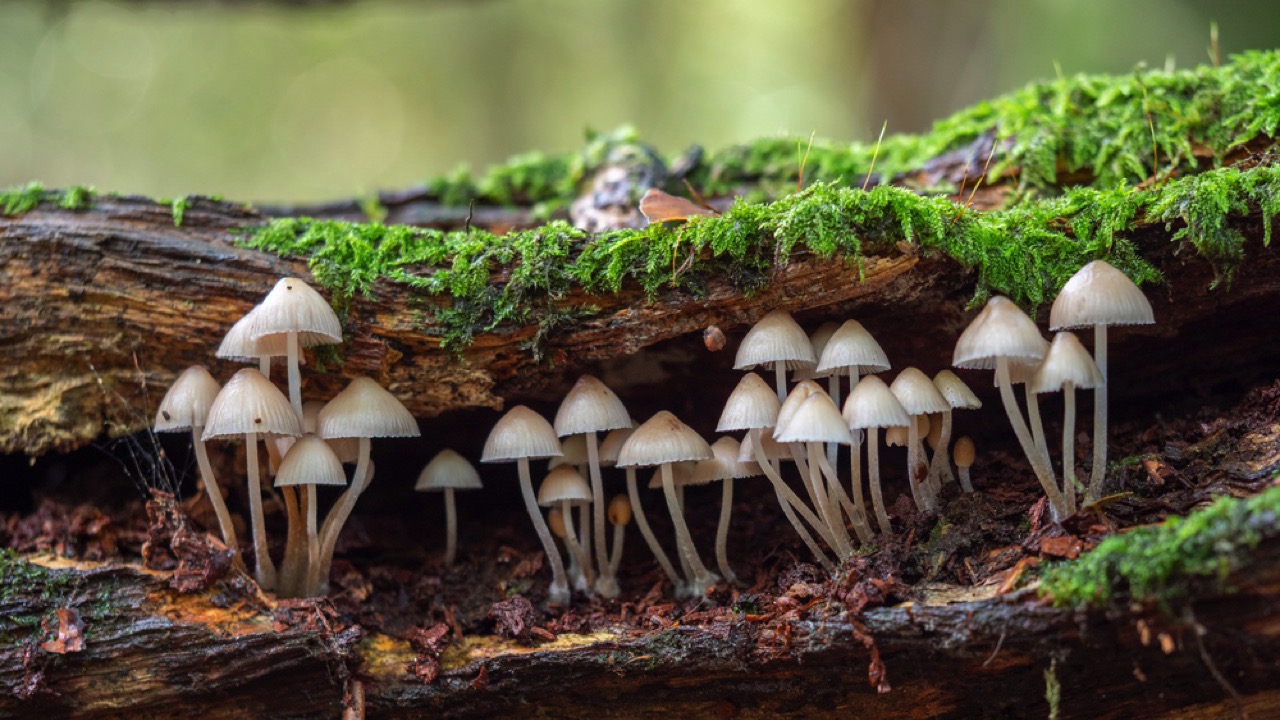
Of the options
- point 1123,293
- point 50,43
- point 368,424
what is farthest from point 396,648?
point 50,43

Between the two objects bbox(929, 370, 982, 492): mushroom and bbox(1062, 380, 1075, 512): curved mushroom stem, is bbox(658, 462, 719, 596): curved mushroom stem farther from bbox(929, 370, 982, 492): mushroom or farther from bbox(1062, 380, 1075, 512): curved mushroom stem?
bbox(1062, 380, 1075, 512): curved mushroom stem

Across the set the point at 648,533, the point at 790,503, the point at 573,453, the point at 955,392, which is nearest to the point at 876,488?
the point at 790,503

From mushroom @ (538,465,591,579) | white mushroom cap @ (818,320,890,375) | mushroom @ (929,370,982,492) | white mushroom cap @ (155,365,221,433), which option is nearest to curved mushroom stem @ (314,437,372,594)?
white mushroom cap @ (155,365,221,433)

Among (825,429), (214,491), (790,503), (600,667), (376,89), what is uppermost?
(376,89)

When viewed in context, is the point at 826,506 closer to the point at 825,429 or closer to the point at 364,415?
the point at 825,429

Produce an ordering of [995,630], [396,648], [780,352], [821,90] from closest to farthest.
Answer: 1. [995,630]
2. [780,352]
3. [396,648]
4. [821,90]

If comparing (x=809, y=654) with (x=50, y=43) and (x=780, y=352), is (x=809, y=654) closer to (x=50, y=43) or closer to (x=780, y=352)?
(x=780, y=352)

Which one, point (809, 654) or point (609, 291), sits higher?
point (609, 291)

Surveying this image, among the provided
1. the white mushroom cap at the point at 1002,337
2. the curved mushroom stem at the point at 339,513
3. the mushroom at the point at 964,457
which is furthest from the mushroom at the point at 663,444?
the curved mushroom stem at the point at 339,513
